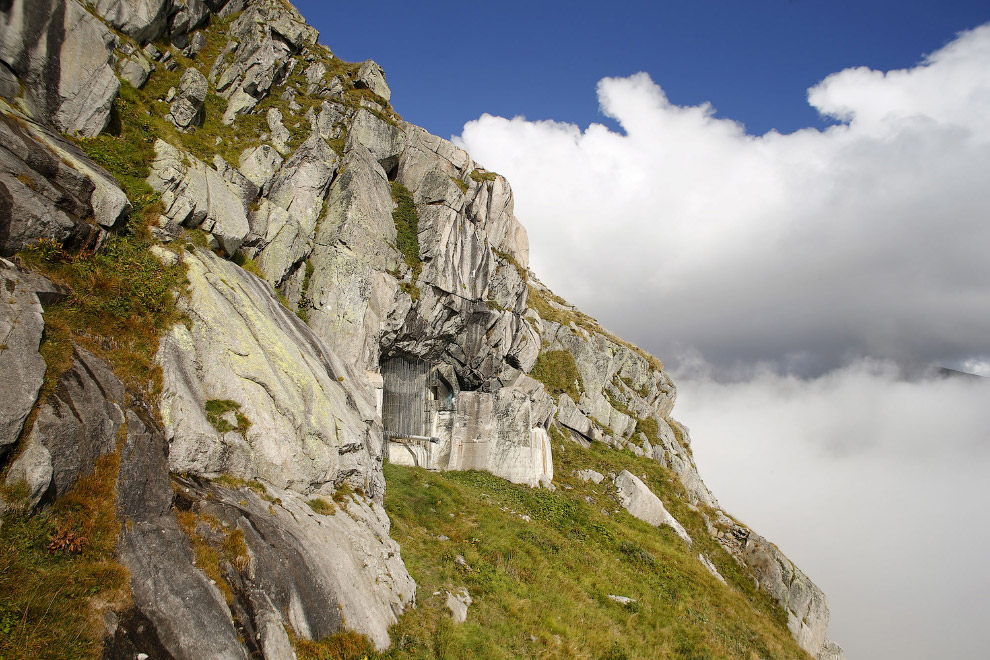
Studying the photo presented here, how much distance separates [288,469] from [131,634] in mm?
5506

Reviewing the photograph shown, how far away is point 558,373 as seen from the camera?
41.2 m

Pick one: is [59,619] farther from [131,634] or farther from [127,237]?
[127,237]

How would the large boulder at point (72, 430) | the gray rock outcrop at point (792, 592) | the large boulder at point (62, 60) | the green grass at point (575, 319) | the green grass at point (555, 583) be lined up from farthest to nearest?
the green grass at point (575, 319) < the gray rock outcrop at point (792, 592) < the large boulder at point (62, 60) < the green grass at point (555, 583) < the large boulder at point (72, 430)

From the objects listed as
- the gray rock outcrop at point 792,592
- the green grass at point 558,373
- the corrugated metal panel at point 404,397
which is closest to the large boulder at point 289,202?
the corrugated metal panel at point 404,397

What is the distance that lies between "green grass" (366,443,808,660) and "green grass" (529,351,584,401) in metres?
12.5

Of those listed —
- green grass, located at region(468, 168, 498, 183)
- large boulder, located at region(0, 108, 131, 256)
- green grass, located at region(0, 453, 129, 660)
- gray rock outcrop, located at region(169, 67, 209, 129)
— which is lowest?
green grass, located at region(0, 453, 129, 660)

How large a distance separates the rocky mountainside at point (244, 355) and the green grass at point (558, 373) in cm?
152

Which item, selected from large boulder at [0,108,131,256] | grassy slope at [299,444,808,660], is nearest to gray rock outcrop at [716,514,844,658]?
grassy slope at [299,444,808,660]

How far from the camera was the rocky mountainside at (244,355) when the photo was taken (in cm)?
736

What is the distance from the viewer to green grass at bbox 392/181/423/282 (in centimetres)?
2703

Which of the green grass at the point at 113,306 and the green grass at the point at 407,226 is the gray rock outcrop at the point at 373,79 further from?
the green grass at the point at 113,306

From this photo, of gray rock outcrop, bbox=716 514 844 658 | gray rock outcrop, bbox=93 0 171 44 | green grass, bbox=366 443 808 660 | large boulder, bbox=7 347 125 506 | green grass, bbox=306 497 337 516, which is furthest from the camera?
gray rock outcrop, bbox=716 514 844 658

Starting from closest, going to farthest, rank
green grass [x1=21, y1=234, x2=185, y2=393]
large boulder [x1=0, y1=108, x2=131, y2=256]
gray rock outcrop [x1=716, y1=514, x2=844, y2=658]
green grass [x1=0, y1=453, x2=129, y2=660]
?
green grass [x1=0, y1=453, x2=129, y2=660], green grass [x1=21, y1=234, x2=185, y2=393], large boulder [x1=0, y1=108, x2=131, y2=256], gray rock outcrop [x1=716, y1=514, x2=844, y2=658]

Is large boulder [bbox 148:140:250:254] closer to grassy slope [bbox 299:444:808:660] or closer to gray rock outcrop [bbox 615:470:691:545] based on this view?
grassy slope [bbox 299:444:808:660]
